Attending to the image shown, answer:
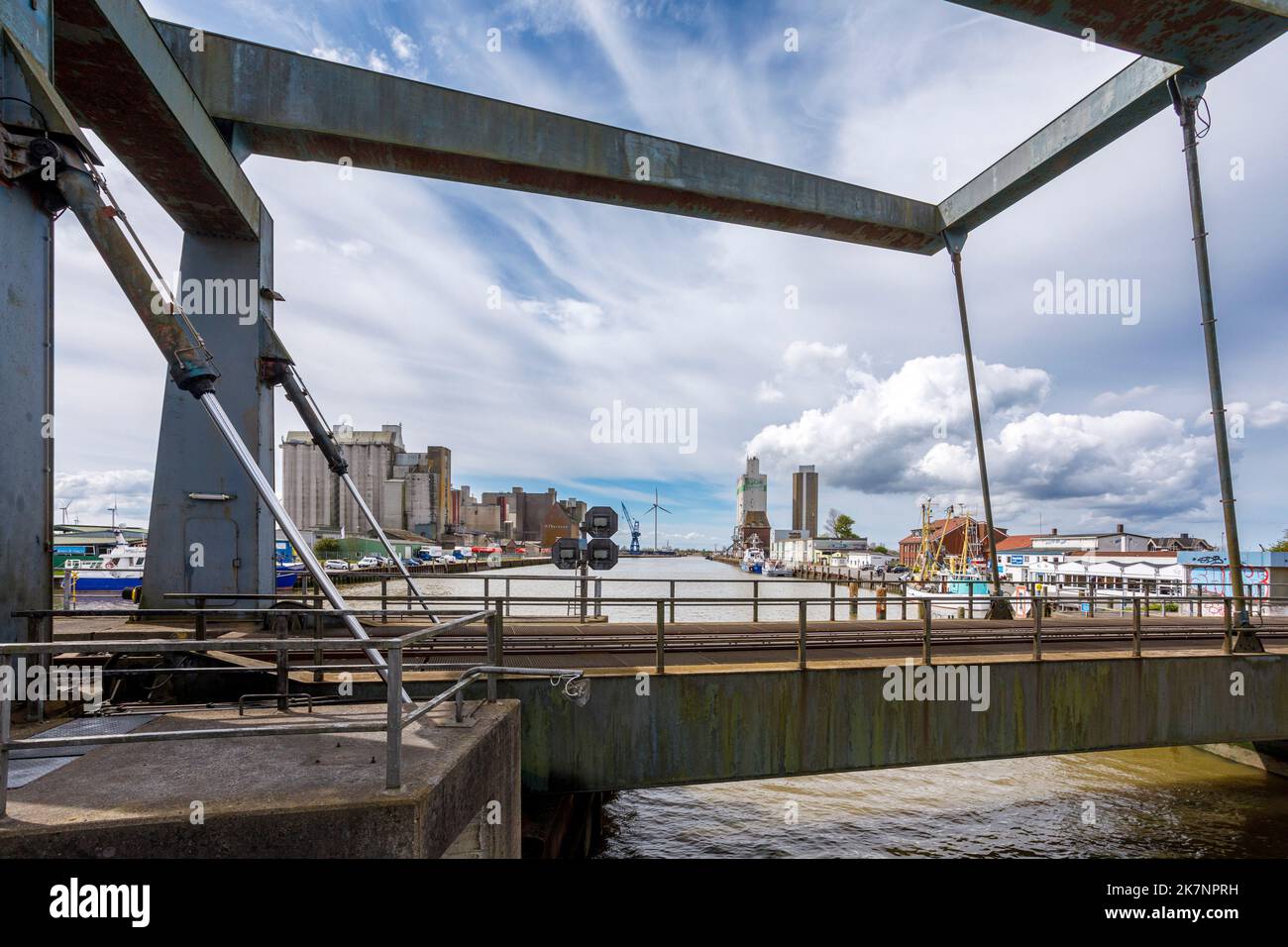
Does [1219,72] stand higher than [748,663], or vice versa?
[1219,72]

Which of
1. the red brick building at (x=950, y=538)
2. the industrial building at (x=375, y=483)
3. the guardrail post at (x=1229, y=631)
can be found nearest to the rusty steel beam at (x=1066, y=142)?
the guardrail post at (x=1229, y=631)

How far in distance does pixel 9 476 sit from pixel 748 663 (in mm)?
7375

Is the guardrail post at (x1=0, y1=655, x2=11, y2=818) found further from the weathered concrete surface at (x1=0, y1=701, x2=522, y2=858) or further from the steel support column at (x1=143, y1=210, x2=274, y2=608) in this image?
the steel support column at (x1=143, y1=210, x2=274, y2=608)

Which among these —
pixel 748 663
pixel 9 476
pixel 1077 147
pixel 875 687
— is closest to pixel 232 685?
pixel 9 476

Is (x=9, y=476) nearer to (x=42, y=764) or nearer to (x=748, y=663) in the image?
(x=42, y=764)

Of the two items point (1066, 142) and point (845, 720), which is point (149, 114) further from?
point (1066, 142)

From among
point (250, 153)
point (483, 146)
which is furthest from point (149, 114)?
point (483, 146)

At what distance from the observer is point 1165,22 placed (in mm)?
9477

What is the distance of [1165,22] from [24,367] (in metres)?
14.8

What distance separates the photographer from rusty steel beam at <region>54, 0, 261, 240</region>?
7.11 meters

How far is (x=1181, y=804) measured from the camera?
12.5 meters

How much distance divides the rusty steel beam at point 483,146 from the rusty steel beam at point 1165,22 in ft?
14.6

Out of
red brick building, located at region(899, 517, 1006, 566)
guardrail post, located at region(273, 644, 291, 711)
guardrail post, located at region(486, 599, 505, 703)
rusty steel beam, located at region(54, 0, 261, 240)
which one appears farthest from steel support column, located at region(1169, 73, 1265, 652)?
red brick building, located at region(899, 517, 1006, 566)
